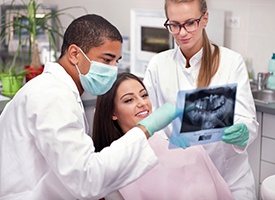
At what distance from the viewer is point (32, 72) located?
10.9ft

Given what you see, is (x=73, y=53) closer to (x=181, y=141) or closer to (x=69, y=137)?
(x=69, y=137)

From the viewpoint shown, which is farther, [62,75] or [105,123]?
[105,123]

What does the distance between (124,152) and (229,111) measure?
50cm

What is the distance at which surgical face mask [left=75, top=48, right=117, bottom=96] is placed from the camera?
162 cm

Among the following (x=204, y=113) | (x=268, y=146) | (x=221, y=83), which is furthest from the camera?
(x=268, y=146)

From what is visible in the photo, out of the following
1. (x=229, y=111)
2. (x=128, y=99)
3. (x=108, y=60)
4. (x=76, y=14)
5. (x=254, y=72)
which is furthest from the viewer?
(x=76, y=14)

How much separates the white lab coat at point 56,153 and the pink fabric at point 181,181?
0.52m

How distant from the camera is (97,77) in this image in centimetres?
167

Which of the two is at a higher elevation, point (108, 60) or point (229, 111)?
point (108, 60)

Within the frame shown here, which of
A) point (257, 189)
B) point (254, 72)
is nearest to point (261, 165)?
point (257, 189)

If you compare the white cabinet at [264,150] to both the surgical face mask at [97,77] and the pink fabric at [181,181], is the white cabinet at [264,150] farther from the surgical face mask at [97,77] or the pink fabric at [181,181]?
the surgical face mask at [97,77]

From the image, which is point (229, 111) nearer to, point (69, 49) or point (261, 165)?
point (69, 49)

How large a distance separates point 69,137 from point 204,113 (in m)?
0.50

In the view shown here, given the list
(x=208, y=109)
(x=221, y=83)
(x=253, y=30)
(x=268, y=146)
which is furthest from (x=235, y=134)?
(x=253, y=30)
